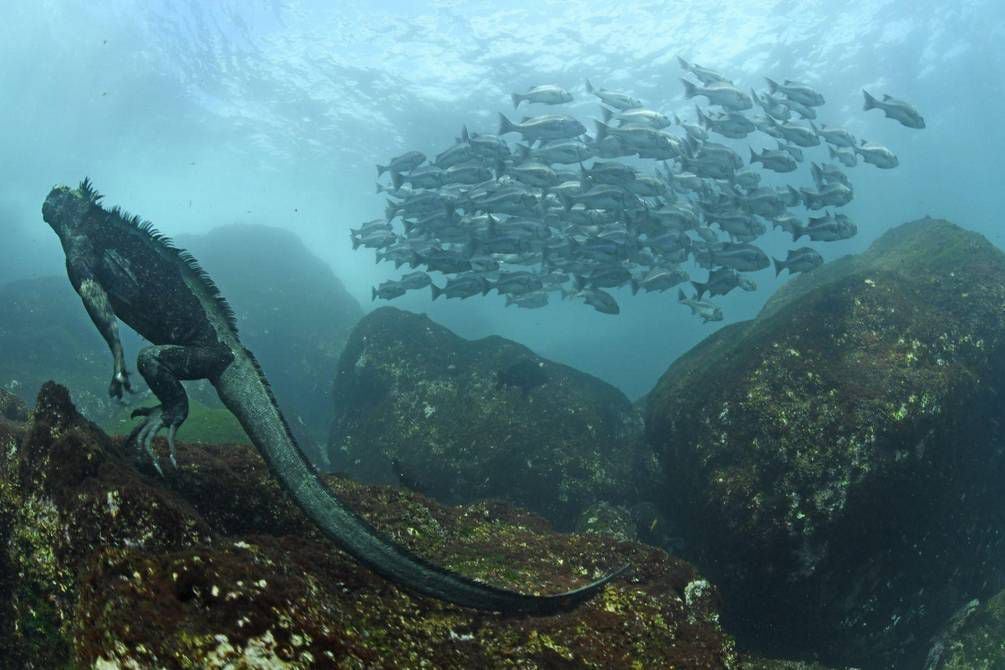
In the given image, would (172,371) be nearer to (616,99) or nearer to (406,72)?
(616,99)

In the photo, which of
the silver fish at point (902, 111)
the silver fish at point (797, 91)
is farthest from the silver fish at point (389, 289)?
the silver fish at point (902, 111)

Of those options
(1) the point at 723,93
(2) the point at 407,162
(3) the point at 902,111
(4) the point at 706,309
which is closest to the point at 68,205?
(2) the point at 407,162

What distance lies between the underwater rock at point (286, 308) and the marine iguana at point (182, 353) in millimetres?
13013

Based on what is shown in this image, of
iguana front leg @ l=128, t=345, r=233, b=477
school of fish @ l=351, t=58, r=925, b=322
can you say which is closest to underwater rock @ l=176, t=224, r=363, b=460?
school of fish @ l=351, t=58, r=925, b=322

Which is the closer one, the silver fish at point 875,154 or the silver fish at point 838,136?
the silver fish at point 875,154

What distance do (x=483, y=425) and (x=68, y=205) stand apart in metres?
7.33

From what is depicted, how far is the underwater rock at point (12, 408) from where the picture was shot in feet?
19.6

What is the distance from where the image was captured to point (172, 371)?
3662 millimetres

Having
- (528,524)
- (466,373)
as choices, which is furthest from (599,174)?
(528,524)

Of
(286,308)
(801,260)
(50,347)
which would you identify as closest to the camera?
(801,260)

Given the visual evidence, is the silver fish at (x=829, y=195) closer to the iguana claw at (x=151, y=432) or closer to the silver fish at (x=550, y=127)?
the silver fish at (x=550, y=127)

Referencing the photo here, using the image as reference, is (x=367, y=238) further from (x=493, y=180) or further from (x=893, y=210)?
(x=893, y=210)

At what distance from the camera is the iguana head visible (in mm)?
4035

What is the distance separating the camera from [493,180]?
490 inches
